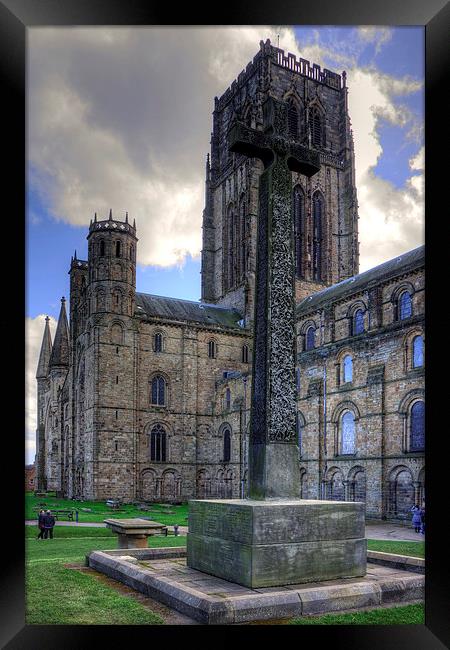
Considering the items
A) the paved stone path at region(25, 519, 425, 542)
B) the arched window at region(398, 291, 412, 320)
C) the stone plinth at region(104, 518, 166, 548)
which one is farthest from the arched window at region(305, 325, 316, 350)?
the stone plinth at region(104, 518, 166, 548)

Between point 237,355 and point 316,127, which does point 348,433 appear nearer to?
point 237,355

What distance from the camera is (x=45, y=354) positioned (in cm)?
7231

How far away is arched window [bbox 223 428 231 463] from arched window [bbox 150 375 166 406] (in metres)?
5.68

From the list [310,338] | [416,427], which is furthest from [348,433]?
[310,338]

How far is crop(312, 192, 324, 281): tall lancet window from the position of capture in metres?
63.4

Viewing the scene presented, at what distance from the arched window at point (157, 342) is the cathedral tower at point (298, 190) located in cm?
1199

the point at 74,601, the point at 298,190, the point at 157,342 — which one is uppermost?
the point at 298,190

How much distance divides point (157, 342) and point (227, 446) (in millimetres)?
10282

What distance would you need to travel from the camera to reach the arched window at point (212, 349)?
53125 mm

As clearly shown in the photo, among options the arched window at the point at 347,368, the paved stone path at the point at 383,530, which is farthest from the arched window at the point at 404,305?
the paved stone path at the point at 383,530
